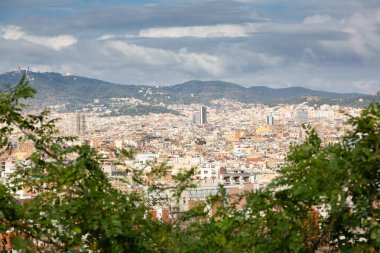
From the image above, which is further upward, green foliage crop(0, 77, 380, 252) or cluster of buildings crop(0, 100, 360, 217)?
green foliage crop(0, 77, 380, 252)

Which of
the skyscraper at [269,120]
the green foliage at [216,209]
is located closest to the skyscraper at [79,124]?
the skyscraper at [269,120]

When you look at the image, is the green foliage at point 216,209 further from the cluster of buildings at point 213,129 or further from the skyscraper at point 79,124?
the skyscraper at point 79,124

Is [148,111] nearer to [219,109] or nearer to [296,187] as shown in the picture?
[219,109]

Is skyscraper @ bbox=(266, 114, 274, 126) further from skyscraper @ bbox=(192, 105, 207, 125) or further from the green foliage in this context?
the green foliage

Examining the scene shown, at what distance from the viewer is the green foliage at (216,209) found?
459 cm

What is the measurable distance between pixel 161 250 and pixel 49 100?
528ft

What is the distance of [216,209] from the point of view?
17.0 ft

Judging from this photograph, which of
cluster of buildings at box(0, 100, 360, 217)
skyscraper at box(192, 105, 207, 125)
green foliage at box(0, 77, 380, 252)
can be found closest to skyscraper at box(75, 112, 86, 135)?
cluster of buildings at box(0, 100, 360, 217)

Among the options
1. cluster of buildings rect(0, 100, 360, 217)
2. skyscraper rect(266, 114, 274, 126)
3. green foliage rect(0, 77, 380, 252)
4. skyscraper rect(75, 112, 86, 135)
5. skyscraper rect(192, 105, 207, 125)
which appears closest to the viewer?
green foliage rect(0, 77, 380, 252)

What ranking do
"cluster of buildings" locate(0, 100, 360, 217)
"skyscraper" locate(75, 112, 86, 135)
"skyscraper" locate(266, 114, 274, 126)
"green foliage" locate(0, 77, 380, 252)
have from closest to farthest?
"green foliage" locate(0, 77, 380, 252) → "cluster of buildings" locate(0, 100, 360, 217) → "skyscraper" locate(75, 112, 86, 135) → "skyscraper" locate(266, 114, 274, 126)

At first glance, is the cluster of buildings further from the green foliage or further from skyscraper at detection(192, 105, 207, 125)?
the green foliage

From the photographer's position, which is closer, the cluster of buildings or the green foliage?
the green foliage

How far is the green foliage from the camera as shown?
4586mm

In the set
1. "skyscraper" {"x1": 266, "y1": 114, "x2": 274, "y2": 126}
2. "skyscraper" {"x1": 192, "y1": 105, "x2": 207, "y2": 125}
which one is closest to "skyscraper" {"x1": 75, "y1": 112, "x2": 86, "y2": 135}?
"skyscraper" {"x1": 266, "y1": 114, "x2": 274, "y2": 126}
